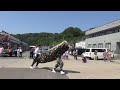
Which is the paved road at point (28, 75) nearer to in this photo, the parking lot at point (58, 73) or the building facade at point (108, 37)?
the parking lot at point (58, 73)

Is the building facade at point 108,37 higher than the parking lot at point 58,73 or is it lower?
higher

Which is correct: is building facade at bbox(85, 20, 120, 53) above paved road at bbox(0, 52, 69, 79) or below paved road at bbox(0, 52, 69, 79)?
above

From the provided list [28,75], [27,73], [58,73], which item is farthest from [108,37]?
[28,75]

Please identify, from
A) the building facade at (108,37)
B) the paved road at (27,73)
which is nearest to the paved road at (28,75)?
the paved road at (27,73)

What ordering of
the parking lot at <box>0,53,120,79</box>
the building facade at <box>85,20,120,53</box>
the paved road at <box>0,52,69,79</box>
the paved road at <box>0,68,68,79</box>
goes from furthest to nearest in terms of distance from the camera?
the building facade at <box>85,20,120,53</box>
the parking lot at <box>0,53,120,79</box>
the paved road at <box>0,52,69,79</box>
the paved road at <box>0,68,68,79</box>

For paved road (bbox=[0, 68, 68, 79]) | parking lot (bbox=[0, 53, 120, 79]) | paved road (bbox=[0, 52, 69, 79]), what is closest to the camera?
paved road (bbox=[0, 68, 68, 79])

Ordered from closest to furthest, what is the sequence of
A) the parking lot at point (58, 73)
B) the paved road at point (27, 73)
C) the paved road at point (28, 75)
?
the paved road at point (28, 75) → the paved road at point (27, 73) → the parking lot at point (58, 73)

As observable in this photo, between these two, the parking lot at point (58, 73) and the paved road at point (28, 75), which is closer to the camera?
the paved road at point (28, 75)

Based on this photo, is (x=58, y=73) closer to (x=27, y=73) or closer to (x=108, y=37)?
(x=27, y=73)

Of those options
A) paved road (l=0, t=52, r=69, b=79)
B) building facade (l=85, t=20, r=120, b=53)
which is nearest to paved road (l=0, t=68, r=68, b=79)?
paved road (l=0, t=52, r=69, b=79)

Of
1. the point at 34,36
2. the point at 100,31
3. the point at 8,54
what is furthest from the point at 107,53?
the point at 34,36

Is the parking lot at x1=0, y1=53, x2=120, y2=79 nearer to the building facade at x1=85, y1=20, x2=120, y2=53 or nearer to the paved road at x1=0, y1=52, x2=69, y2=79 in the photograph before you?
the paved road at x1=0, y1=52, x2=69, y2=79
